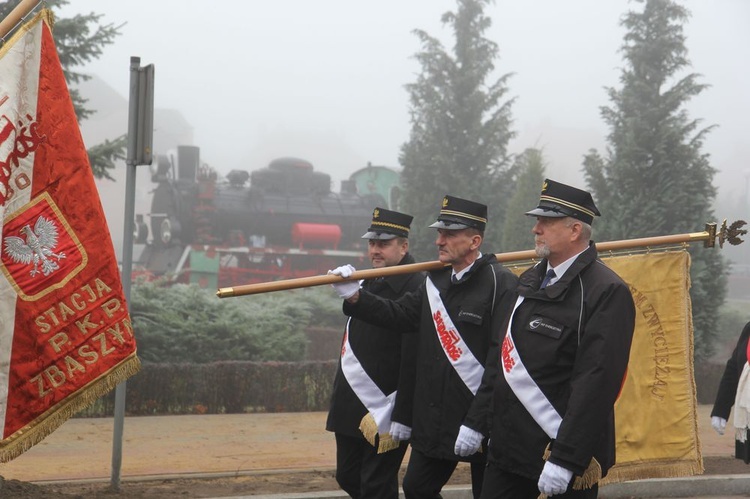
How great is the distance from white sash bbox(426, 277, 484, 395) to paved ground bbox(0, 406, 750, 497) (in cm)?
297

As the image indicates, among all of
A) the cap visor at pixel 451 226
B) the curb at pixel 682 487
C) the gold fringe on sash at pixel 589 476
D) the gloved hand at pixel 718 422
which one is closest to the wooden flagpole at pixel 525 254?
the cap visor at pixel 451 226

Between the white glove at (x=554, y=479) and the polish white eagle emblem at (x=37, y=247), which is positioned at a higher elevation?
the polish white eagle emblem at (x=37, y=247)

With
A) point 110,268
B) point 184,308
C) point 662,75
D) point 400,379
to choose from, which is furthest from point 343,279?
point 662,75

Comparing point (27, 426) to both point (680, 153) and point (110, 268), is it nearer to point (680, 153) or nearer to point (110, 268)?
point (110, 268)

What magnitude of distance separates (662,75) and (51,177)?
16007 millimetres

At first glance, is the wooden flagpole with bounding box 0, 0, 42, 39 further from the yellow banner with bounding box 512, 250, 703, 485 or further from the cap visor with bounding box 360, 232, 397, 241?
the yellow banner with bounding box 512, 250, 703, 485

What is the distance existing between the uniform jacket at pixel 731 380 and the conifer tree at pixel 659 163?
9.52 metres

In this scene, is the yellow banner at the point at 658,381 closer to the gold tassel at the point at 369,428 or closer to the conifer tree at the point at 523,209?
the gold tassel at the point at 369,428

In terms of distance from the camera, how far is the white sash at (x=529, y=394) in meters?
4.02

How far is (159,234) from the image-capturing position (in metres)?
26.8

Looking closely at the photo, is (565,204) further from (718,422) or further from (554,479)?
(718,422)

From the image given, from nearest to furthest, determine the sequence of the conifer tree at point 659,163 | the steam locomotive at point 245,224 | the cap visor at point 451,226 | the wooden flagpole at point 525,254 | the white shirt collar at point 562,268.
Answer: the white shirt collar at point 562,268, the wooden flagpole at point 525,254, the cap visor at point 451,226, the conifer tree at point 659,163, the steam locomotive at point 245,224

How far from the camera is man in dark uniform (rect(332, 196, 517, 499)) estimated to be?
4938 millimetres

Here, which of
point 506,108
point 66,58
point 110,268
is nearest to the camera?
point 110,268
